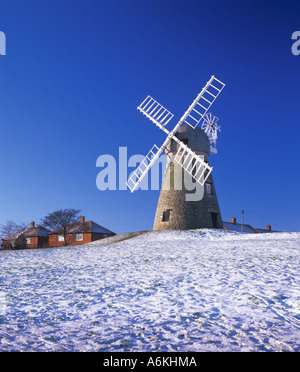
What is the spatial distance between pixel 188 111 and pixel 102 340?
88.2 feet

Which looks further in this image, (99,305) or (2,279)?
(2,279)

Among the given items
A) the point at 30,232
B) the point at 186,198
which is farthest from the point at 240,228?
the point at 30,232

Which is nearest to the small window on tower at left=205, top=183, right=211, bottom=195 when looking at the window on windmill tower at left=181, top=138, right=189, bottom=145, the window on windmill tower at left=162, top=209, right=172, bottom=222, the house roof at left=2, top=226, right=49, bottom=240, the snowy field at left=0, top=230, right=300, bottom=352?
the window on windmill tower at left=162, top=209, right=172, bottom=222

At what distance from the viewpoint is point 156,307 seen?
812cm

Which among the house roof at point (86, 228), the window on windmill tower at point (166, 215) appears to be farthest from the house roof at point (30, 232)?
the window on windmill tower at point (166, 215)

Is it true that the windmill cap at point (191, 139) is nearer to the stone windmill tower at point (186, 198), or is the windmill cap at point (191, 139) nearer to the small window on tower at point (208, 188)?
the stone windmill tower at point (186, 198)

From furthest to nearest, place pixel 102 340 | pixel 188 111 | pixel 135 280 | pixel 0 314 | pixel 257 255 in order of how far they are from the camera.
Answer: pixel 188 111 → pixel 257 255 → pixel 135 280 → pixel 0 314 → pixel 102 340

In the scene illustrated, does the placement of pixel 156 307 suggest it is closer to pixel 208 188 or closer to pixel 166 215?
pixel 166 215

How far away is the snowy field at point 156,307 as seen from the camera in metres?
6.20

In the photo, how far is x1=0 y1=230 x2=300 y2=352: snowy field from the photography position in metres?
6.20
